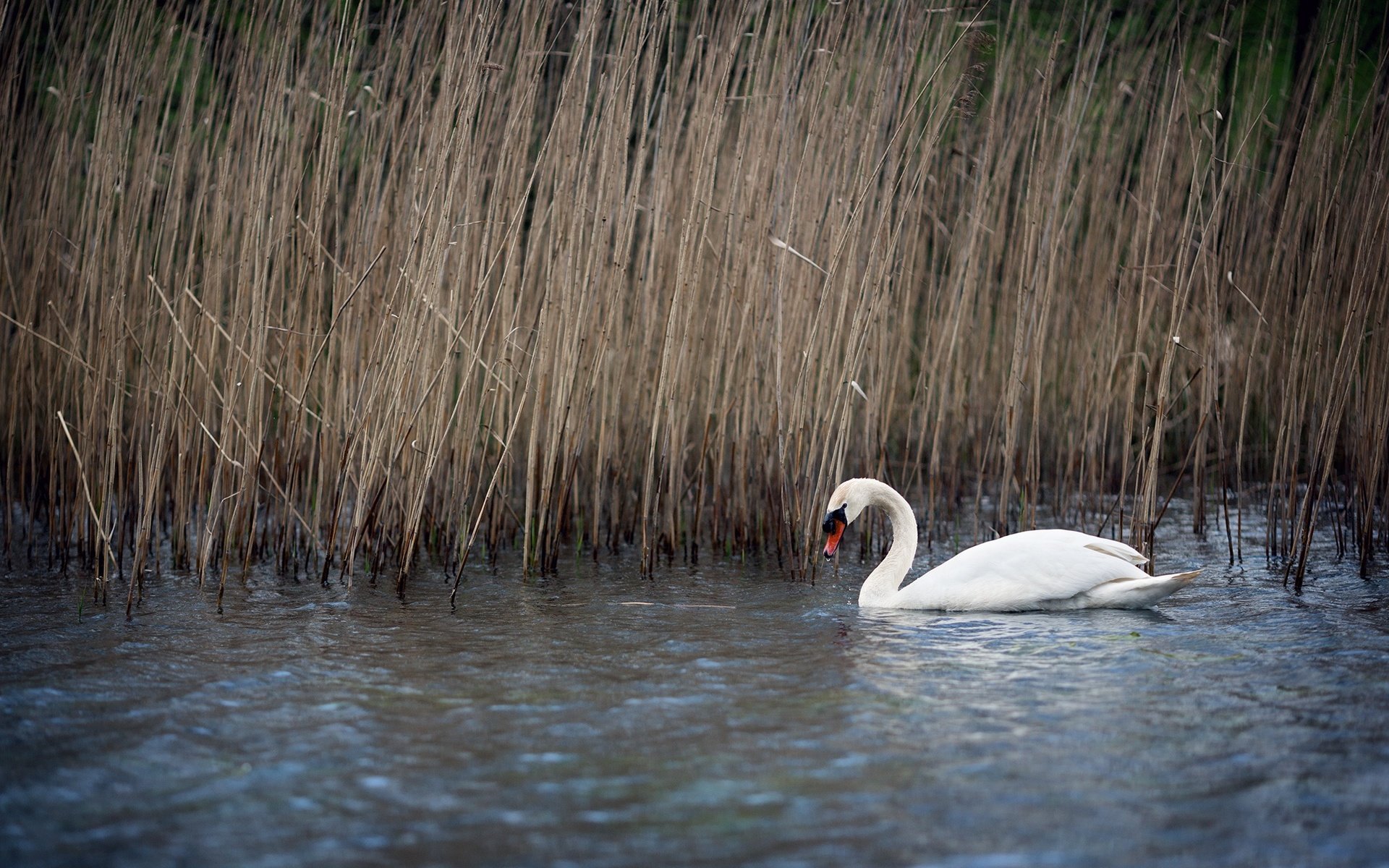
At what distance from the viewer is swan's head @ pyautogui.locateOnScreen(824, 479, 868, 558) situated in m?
6.34

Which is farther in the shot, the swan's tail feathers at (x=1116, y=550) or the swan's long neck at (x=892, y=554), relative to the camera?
the swan's long neck at (x=892, y=554)

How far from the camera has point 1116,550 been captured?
19.5 ft

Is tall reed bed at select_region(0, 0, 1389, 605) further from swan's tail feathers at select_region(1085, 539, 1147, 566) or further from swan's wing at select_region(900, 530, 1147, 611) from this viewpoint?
swan's wing at select_region(900, 530, 1147, 611)

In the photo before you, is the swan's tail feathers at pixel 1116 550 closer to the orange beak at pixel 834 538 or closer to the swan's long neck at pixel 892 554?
the swan's long neck at pixel 892 554

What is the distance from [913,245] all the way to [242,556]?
4041 mm

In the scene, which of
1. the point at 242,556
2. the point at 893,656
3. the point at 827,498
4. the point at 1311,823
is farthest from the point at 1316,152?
the point at 242,556

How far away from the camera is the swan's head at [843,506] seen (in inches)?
250

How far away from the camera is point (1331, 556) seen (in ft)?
23.8

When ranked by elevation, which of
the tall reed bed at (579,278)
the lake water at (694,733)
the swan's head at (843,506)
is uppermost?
the tall reed bed at (579,278)

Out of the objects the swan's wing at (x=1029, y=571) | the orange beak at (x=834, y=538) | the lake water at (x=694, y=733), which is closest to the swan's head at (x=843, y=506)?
the orange beak at (x=834, y=538)

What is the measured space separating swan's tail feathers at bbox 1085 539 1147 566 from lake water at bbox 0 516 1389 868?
25 cm

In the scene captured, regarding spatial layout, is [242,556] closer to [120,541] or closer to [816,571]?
[120,541]

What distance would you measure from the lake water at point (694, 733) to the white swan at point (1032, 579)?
10cm

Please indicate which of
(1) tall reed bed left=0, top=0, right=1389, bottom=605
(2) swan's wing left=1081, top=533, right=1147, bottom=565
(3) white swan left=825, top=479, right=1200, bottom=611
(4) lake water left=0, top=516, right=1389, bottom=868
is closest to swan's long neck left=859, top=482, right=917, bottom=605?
(3) white swan left=825, top=479, right=1200, bottom=611
